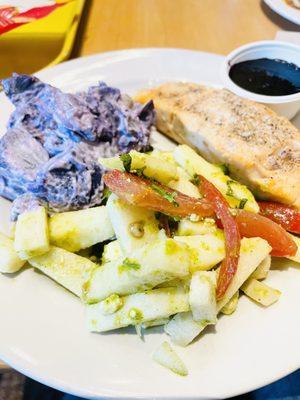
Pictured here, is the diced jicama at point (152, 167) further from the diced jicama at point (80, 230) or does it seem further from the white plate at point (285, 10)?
the white plate at point (285, 10)

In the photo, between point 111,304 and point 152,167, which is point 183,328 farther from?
point 152,167

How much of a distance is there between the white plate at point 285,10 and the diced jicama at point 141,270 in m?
2.06

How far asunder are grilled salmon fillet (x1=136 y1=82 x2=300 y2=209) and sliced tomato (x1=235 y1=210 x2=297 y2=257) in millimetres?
212

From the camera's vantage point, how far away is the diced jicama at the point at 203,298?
1.08m

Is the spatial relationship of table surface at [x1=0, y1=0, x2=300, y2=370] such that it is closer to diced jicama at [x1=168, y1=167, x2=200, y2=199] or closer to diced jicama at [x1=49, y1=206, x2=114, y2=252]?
diced jicama at [x1=168, y1=167, x2=200, y2=199]

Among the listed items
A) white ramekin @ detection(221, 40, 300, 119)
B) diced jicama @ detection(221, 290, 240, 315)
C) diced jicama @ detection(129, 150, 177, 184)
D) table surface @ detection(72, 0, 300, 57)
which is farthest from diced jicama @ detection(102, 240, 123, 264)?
table surface @ detection(72, 0, 300, 57)

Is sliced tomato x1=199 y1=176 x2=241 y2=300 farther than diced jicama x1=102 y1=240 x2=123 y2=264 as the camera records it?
No

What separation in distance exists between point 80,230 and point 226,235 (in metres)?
0.46

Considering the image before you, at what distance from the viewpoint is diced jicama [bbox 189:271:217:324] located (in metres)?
1.08

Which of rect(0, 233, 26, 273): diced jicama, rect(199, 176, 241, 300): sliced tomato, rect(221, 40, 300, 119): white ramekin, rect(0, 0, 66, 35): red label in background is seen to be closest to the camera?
rect(199, 176, 241, 300): sliced tomato

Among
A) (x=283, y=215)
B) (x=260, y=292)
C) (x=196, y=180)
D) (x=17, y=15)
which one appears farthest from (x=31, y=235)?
(x=17, y=15)

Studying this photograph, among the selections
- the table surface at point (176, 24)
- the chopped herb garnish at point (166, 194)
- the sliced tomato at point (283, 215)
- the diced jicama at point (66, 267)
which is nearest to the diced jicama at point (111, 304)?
the diced jicama at point (66, 267)

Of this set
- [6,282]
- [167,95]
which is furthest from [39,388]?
[167,95]

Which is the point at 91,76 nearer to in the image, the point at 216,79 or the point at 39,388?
the point at 216,79
